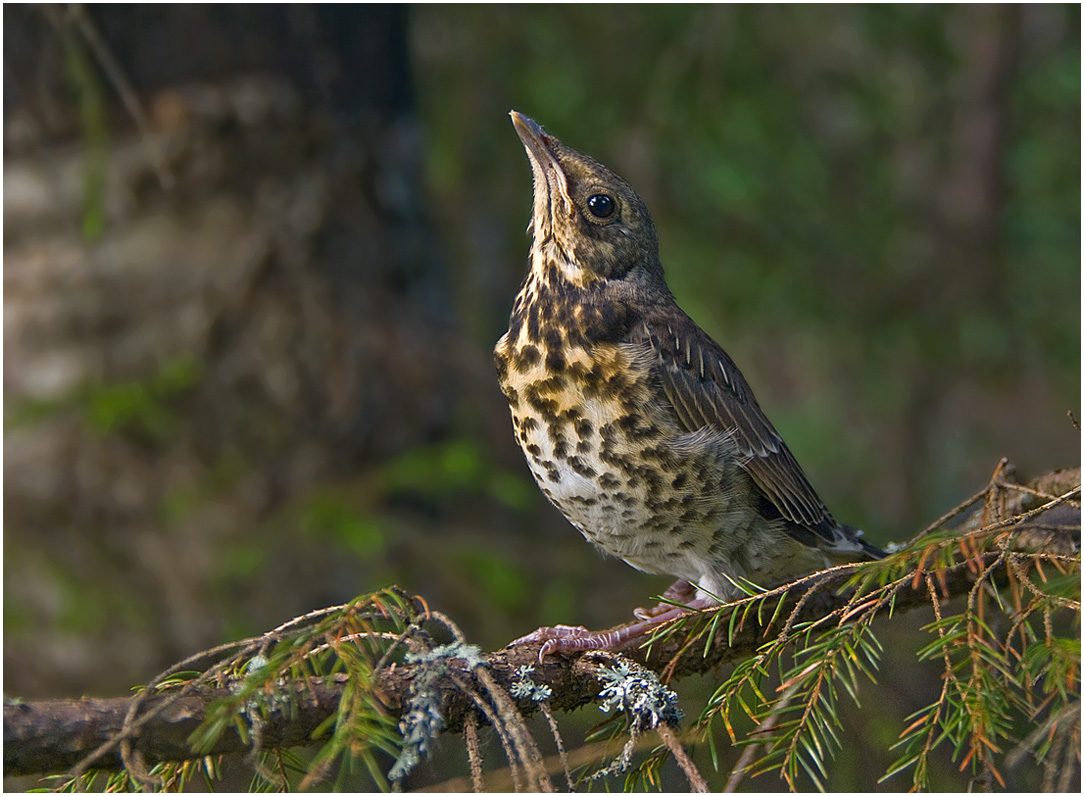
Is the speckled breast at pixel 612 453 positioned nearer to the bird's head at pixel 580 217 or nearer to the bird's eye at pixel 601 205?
the bird's head at pixel 580 217

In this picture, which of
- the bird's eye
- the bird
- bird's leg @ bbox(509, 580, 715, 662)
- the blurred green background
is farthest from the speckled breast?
the blurred green background

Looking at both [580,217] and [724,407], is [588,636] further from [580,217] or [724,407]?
[580,217]

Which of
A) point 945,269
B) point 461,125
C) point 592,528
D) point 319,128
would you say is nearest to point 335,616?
point 592,528

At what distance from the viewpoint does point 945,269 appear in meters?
5.42

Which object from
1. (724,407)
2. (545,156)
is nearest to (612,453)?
(724,407)

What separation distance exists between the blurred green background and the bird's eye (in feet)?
4.55

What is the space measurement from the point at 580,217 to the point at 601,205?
0.07 m

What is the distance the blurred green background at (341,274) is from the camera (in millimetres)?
3457

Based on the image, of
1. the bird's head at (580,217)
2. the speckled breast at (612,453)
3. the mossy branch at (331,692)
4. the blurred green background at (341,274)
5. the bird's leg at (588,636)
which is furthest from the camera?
the blurred green background at (341,274)

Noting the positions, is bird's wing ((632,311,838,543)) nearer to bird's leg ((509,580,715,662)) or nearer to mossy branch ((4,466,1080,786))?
bird's leg ((509,580,715,662))

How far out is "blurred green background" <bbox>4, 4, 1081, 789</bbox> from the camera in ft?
11.3

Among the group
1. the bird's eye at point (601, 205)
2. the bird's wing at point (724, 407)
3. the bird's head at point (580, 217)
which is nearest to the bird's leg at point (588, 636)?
the bird's wing at point (724, 407)

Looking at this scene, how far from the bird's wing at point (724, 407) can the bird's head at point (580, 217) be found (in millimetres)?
217

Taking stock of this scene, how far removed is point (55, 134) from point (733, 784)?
331 centimetres
